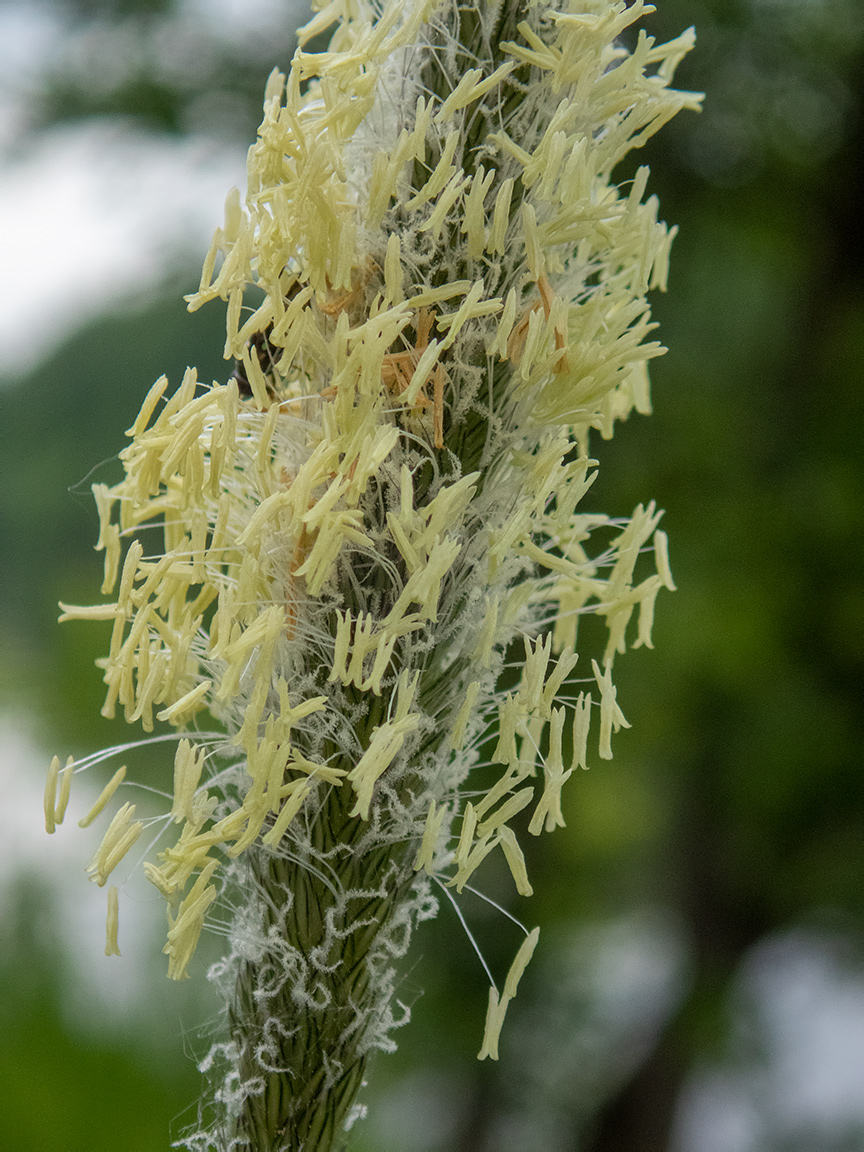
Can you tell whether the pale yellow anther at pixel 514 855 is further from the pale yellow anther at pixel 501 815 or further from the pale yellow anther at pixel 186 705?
the pale yellow anther at pixel 186 705

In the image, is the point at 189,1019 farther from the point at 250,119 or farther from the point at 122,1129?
the point at 250,119

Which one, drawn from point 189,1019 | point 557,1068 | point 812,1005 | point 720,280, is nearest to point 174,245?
point 720,280

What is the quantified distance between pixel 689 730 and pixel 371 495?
189 inches

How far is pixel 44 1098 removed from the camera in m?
4.61

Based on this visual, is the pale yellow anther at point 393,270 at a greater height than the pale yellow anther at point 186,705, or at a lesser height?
greater

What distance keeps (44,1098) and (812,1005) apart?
16.4 feet

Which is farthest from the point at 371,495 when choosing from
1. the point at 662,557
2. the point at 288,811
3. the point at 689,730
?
the point at 689,730

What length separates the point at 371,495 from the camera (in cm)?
120

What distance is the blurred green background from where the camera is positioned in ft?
16.3

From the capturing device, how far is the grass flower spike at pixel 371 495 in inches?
44.8

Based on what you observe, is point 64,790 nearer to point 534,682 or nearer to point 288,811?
point 288,811

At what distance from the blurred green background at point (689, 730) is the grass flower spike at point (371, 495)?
3.34m

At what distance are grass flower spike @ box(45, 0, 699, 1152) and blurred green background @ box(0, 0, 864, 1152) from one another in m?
3.34

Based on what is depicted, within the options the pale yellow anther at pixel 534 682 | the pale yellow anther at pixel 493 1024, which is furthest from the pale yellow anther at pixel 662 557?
the pale yellow anther at pixel 493 1024
